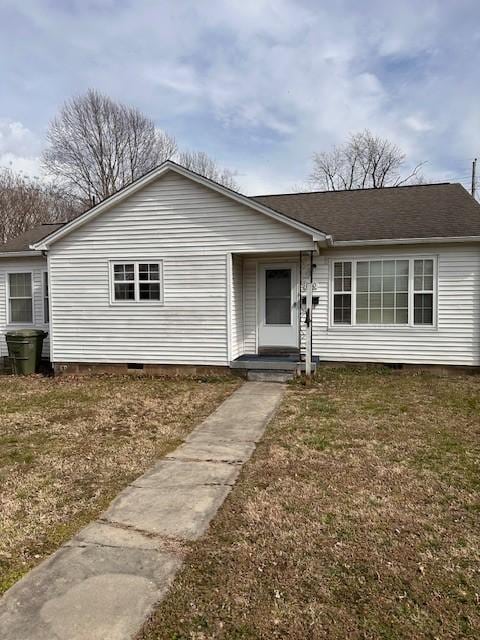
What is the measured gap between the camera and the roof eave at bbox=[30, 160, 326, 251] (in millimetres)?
8992

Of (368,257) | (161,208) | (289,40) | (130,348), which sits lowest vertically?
(130,348)

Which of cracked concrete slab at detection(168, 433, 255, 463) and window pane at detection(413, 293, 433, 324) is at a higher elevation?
window pane at detection(413, 293, 433, 324)

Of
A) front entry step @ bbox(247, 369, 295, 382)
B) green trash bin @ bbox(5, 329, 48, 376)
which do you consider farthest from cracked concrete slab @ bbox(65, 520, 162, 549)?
green trash bin @ bbox(5, 329, 48, 376)

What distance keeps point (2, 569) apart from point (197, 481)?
71.4 inches

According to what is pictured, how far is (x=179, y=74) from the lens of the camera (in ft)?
37.7

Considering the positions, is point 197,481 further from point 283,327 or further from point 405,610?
point 283,327

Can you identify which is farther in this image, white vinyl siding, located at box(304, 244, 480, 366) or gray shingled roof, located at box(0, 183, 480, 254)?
gray shingled roof, located at box(0, 183, 480, 254)

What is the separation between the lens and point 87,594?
2508 mm

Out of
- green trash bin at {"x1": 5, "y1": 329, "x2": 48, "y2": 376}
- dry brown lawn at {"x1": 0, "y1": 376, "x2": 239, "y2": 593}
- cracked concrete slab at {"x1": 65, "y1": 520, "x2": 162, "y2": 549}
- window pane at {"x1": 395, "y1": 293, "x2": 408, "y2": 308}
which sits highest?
window pane at {"x1": 395, "y1": 293, "x2": 408, "y2": 308}

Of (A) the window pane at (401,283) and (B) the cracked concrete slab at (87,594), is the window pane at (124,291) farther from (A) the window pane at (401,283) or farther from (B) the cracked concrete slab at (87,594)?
(B) the cracked concrete slab at (87,594)

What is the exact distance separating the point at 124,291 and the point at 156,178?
2683 mm

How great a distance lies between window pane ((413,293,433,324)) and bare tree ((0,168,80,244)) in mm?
25994

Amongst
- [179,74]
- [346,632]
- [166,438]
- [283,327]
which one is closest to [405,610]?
[346,632]

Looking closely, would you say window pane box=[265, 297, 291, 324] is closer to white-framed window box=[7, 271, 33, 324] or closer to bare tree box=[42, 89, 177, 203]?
white-framed window box=[7, 271, 33, 324]
